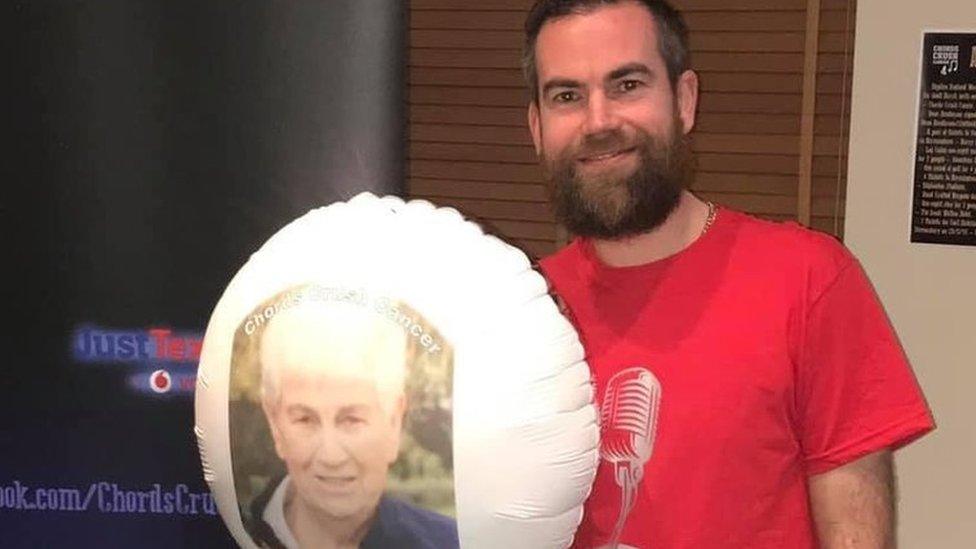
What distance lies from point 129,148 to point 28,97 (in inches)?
7.1

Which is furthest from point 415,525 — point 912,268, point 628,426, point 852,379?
point 912,268

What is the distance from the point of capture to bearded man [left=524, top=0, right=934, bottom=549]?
4.46 ft

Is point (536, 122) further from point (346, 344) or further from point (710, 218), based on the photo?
point (346, 344)

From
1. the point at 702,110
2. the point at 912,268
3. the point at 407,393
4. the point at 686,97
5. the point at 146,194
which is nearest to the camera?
the point at 407,393

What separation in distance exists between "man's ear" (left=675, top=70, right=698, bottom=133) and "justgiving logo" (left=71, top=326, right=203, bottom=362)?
0.96 meters

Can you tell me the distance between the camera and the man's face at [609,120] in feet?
4.45

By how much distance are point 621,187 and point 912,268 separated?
96 centimetres

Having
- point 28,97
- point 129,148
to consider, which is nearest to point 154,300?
point 129,148

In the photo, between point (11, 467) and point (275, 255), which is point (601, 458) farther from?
point (11, 467)

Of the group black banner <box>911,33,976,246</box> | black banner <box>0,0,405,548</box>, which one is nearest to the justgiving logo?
black banner <box>0,0,405,548</box>

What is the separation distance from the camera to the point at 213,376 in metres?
1.19

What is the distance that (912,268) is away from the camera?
213 centimetres

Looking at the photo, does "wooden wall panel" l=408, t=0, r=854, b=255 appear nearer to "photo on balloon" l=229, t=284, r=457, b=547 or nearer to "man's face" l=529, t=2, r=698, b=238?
"man's face" l=529, t=2, r=698, b=238

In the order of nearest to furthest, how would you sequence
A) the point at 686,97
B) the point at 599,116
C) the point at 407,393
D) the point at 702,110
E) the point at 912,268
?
the point at 407,393 → the point at 599,116 → the point at 686,97 → the point at 912,268 → the point at 702,110
